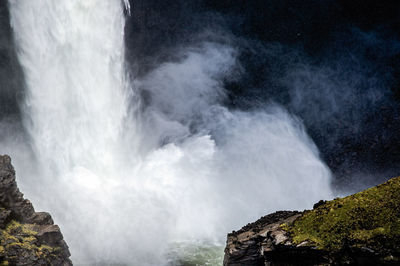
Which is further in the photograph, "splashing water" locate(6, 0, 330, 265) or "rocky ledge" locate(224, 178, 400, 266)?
"splashing water" locate(6, 0, 330, 265)

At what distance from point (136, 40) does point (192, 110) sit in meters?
10.8

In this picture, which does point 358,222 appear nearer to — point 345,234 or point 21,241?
point 345,234

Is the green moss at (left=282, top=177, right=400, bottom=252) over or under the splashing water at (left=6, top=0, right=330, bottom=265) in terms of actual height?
under

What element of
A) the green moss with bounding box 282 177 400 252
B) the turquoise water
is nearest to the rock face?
the green moss with bounding box 282 177 400 252

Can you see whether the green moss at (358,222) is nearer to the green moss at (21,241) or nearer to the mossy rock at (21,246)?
the mossy rock at (21,246)

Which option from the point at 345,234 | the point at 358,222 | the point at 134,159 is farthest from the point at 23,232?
the point at 134,159

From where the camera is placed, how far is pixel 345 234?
130 inches

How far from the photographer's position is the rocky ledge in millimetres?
2928

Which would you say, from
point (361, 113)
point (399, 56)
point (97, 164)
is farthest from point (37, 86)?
point (399, 56)

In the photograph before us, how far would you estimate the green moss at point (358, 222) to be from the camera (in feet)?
9.83

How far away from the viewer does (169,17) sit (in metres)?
33.9

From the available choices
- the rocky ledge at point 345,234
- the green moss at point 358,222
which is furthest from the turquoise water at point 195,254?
the green moss at point 358,222

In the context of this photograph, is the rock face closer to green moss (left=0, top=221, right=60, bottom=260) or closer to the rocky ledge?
green moss (left=0, top=221, right=60, bottom=260)

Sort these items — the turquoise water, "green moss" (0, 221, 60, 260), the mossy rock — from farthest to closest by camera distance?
the turquoise water < "green moss" (0, 221, 60, 260) < the mossy rock
